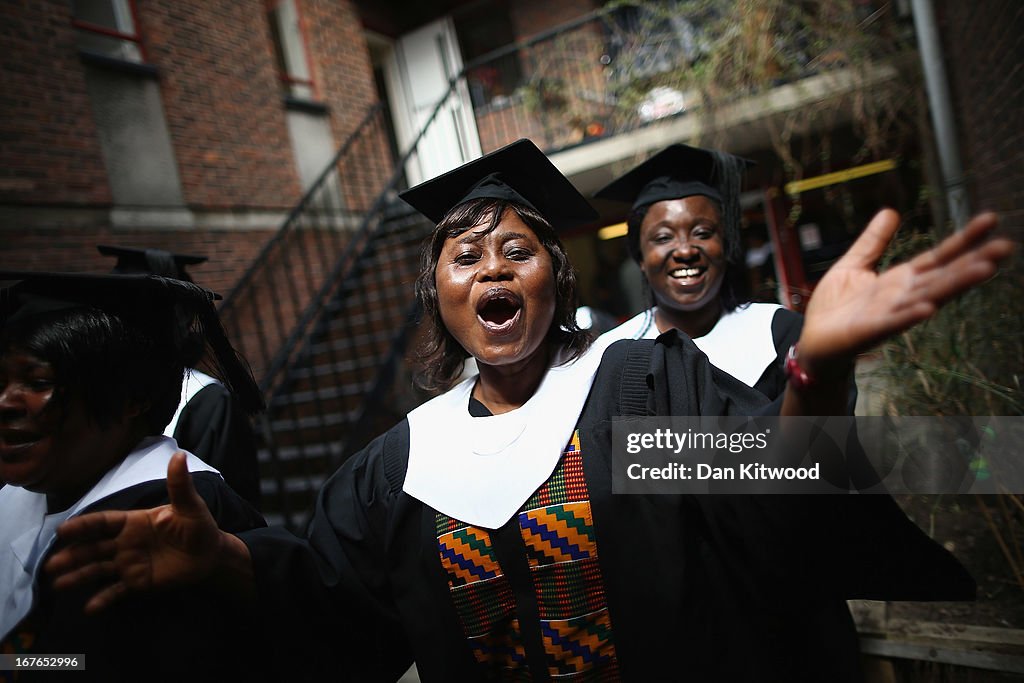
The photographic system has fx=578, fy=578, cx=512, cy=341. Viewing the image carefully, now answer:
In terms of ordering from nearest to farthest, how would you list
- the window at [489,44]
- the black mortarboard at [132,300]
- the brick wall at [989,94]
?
the black mortarboard at [132,300] < the brick wall at [989,94] < the window at [489,44]

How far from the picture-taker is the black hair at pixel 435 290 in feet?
4.83

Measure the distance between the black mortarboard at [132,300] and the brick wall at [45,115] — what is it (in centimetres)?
455

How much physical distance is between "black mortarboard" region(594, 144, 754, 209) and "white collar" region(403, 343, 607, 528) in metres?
1.31

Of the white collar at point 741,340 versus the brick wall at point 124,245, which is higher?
the brick wall at point 124,245

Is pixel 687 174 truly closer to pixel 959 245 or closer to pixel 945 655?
A: pixel 959 245

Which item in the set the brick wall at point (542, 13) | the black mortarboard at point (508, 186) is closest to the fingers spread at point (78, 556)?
the black mortarboard at point (508, 186)

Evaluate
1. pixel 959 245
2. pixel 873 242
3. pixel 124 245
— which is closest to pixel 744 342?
pixel 873 242

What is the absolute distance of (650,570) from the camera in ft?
3.97

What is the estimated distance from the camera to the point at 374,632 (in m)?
1.42

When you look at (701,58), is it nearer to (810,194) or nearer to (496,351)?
(810,194)

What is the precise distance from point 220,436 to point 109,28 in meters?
5.53

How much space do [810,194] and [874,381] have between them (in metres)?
5.74

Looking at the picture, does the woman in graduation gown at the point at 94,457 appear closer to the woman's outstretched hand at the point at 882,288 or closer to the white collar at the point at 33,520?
the white collar at the point at 33,520

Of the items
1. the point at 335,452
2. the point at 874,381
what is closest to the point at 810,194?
the point at 874,381
